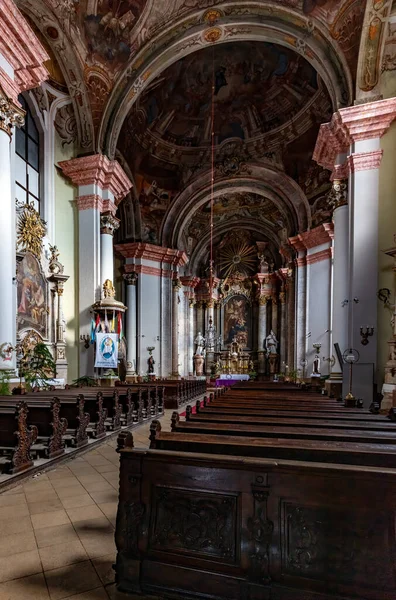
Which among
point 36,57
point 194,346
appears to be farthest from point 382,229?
point 194,346

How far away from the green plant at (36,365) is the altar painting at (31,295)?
68cm

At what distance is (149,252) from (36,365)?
9.48m

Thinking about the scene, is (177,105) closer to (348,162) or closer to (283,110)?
(283,110)

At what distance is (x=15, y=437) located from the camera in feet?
12.7

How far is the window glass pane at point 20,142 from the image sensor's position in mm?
9109

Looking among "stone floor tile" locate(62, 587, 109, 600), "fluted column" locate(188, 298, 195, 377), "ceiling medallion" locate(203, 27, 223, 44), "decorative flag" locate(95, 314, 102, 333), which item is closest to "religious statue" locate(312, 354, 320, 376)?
"decorative flag" locate(95, 314, 102, 333)

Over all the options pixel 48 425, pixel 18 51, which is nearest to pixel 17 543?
pixel 48 425

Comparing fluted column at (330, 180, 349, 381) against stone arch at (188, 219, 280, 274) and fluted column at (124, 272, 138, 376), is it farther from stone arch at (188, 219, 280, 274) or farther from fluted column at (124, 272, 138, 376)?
stone arch at (188, 219, 280, 274)

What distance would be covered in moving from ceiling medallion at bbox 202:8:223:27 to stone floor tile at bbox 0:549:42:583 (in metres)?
12.7

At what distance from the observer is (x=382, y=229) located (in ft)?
25.8

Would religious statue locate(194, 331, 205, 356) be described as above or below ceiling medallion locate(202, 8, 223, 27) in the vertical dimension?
below

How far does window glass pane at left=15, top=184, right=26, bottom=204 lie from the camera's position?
8984 mm

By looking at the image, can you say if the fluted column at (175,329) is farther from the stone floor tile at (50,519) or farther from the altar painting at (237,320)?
the stone floor tile at (50,519)

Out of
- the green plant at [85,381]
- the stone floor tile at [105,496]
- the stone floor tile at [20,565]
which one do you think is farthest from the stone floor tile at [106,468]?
the green plant at [85,381]
